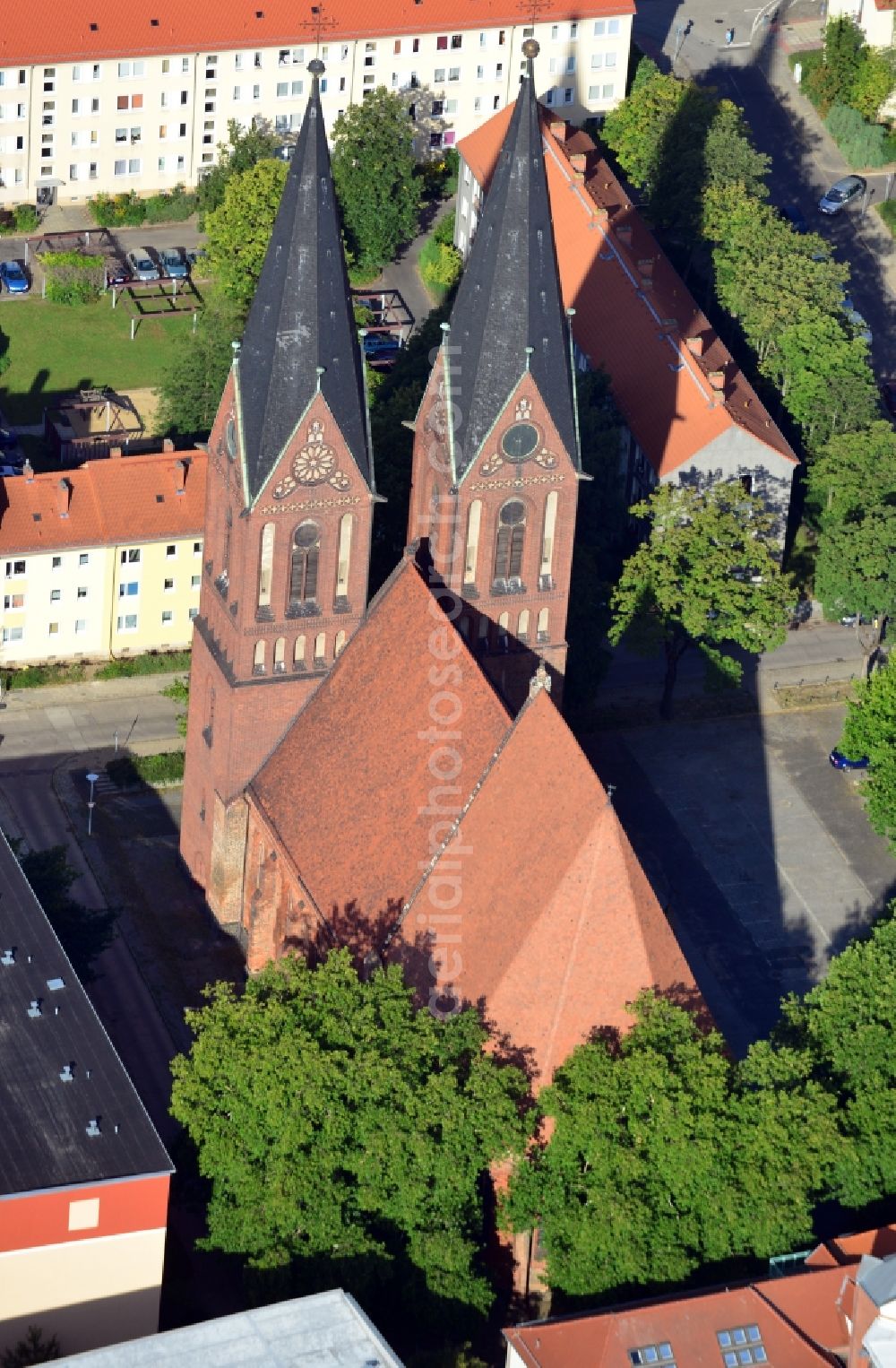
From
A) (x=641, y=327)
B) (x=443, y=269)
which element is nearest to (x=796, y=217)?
(x=443, y=269)

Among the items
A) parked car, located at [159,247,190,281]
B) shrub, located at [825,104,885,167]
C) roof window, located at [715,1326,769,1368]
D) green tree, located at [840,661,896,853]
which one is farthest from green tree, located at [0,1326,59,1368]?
shrub, located at [825,104,885,167]

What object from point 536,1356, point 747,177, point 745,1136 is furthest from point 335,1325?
point 747,177

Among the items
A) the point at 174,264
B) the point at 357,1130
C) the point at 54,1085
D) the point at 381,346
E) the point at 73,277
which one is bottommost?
the point at 357,1130

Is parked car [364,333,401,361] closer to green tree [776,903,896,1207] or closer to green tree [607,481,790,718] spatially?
green tree [607,481,790,718]

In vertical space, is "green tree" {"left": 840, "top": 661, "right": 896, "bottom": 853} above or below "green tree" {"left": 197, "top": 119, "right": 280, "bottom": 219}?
below

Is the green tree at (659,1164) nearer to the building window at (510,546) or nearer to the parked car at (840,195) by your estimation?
the building window at (510,546)

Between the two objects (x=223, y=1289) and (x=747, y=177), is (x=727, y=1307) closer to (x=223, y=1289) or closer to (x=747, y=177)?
(x=223, y=1289)

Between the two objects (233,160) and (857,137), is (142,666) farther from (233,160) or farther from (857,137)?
(857,137)

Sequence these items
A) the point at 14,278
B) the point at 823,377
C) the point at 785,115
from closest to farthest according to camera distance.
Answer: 1. the point at 823,377
2. the point at 14,278
3. the point at 785,115

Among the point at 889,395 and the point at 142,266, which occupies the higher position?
the point at 142,266
